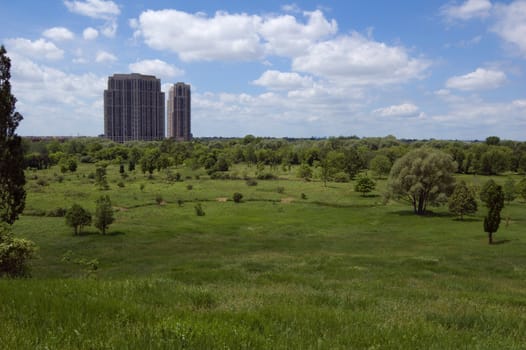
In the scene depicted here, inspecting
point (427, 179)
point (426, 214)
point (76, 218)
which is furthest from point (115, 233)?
point (426, 214)

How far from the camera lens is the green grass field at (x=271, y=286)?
19.5 ft

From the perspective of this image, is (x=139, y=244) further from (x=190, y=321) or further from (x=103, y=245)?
(x=190, y=321)

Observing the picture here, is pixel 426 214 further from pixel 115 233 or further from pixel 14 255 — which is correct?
pixel 14 255

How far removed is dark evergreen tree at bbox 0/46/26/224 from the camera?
3672 centimetres

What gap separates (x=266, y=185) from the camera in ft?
381

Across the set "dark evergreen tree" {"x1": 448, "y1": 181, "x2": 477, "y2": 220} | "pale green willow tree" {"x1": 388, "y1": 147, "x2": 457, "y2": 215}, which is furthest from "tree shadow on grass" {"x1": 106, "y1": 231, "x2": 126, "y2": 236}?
"dark evergreen tree" {"x1": 448, "y1": 181, "x2": 477, "y2": 220}

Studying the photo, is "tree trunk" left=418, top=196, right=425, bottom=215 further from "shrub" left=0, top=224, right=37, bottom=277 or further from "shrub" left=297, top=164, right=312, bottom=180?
"shrub" left=0, top=224, right=37, bottom=277

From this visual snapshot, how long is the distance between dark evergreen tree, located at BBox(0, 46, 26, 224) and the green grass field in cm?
641

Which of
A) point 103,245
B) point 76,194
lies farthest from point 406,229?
point 76,194

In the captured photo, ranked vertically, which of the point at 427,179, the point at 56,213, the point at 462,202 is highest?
the point at 427,179

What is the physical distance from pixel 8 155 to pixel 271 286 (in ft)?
117

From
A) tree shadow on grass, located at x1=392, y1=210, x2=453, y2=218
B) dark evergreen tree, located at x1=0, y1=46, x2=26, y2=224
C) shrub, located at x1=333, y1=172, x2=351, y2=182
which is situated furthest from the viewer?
shrub, located at x1=333, y1=172, x2=351, y2=182

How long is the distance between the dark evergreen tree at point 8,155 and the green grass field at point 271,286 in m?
6.41

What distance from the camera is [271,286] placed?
44.8ft
